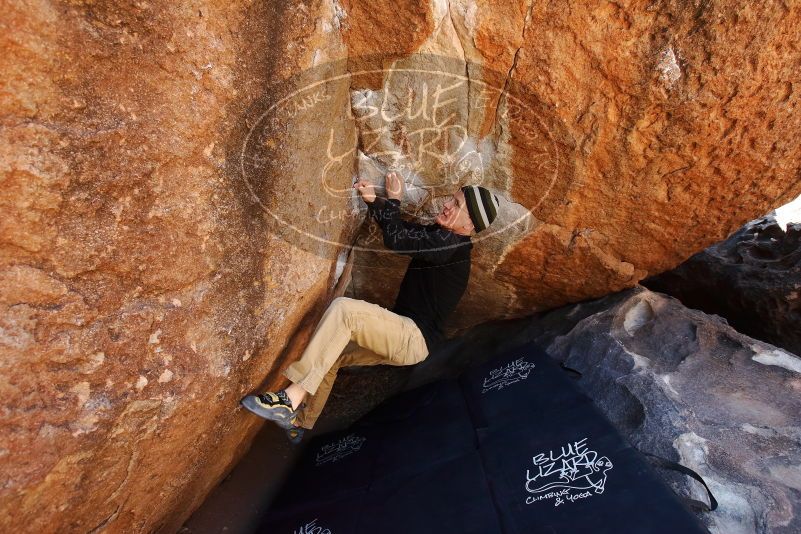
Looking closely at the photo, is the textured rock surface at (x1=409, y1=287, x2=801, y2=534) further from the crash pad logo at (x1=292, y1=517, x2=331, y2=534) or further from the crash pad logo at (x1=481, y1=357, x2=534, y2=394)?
the crash pad logo at (x1=292, y1=517, x2=331, y2=534)

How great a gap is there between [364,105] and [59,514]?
1735mm

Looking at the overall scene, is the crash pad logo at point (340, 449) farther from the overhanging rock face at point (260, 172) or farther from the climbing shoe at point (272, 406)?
the climbing shoe at point (272, 406)

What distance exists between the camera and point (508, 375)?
2.62 m

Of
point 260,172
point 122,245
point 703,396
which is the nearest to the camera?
point 122,245

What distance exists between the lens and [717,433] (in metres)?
2.09

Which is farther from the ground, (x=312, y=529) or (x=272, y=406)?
(x=272, y=406)

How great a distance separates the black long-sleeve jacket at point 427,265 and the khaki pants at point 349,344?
11cm

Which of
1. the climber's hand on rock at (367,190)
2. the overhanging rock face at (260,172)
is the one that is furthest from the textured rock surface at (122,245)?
the climber's hand on rock at (367,190)

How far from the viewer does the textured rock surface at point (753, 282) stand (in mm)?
3129

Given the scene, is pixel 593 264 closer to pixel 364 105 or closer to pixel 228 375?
pixel 364 105

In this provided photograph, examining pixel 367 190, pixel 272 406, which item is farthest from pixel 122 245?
pixel 367 190

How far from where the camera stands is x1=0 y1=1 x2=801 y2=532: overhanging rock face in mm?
1351

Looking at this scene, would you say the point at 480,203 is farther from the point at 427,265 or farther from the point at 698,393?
the point at 698,393

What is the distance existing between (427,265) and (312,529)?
1.25 meters
